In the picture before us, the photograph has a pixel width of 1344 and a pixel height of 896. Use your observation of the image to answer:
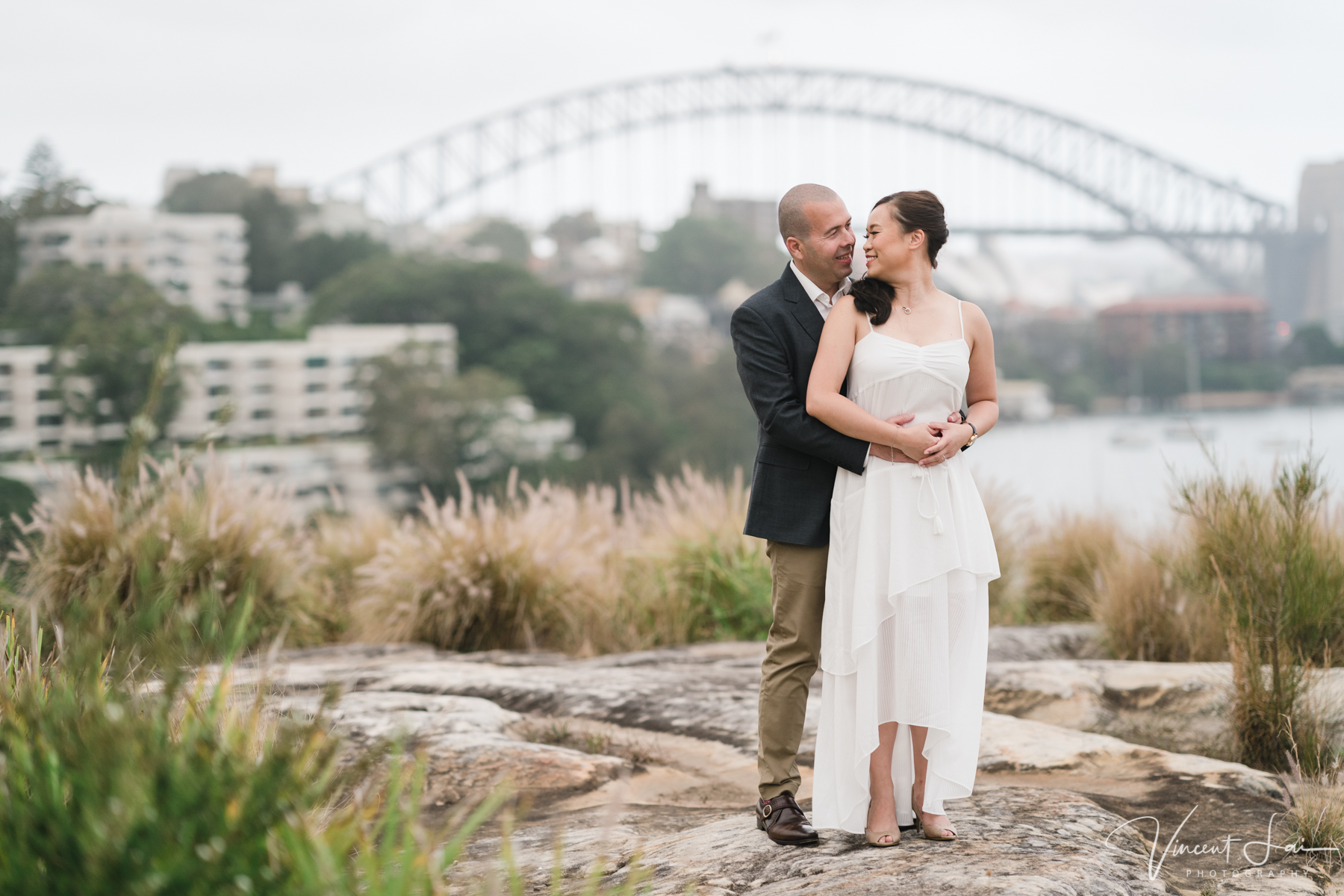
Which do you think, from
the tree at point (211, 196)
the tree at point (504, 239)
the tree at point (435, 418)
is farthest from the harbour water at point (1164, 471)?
the tree at point (504, 239)

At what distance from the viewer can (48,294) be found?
144ft

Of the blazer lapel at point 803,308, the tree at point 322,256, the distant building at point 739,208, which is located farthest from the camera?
the distant building at point 739,208

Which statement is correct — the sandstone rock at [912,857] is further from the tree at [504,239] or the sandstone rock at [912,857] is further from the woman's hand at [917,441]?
the tree at [504,239]

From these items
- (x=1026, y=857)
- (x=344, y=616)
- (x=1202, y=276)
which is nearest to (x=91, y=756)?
(x=1026, y=857)

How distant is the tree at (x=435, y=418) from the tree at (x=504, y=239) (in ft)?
152

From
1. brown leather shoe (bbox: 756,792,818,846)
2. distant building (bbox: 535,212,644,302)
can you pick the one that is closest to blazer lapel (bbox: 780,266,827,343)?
brown leather shoe (bbox: 756,792,818,846)

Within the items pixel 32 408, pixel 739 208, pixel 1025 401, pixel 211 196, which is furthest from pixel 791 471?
pixel 739 208

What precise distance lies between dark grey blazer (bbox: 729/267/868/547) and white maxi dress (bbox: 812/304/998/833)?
2.3 inches

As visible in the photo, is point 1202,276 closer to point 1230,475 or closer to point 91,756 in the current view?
point 1230,475

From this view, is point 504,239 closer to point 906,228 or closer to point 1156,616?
point 1156,616

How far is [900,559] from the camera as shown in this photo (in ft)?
7.55

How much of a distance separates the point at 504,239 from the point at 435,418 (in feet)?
171

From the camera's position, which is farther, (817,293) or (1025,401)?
(1025,401)

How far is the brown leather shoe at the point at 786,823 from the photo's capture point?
2352 mm
